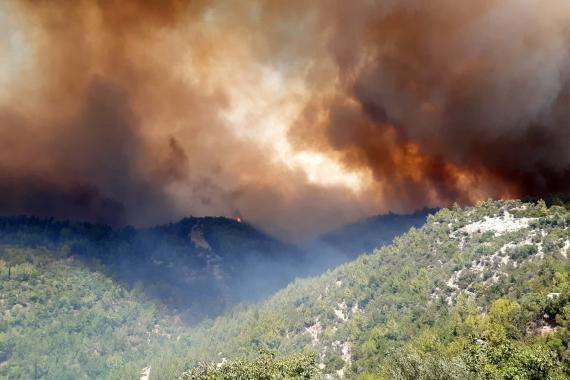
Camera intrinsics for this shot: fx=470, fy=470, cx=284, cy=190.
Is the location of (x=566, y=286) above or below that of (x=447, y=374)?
above

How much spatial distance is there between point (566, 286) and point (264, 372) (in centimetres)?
12872

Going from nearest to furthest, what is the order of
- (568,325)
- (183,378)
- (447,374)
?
(447,374)
(183,378)
(568,325)

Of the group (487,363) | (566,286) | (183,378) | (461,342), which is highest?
(566,286)

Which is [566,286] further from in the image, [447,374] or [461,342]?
[447,374]

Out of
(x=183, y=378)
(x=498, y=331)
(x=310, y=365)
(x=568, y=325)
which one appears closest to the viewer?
(x=183, y=378)

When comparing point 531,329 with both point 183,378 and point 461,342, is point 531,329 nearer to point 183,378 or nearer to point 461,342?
point 461,342

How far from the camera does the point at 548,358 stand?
445ft

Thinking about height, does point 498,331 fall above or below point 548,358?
above

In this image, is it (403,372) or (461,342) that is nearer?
(403,372)

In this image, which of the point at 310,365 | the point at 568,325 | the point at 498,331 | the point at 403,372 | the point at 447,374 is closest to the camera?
the point at 447,374

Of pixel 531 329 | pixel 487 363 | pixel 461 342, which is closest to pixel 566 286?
pixel 531 329

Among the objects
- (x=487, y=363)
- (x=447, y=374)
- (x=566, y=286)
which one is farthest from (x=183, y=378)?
(x=566, y=286)

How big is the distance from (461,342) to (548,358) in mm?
57123

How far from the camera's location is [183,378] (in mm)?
129750
